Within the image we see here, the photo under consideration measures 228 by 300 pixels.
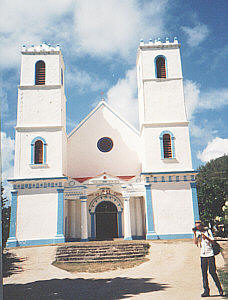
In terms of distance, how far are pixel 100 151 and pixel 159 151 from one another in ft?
15.3

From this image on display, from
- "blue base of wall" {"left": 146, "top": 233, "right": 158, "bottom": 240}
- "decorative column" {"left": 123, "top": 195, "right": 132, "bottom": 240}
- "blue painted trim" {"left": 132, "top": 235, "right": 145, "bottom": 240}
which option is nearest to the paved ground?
"blue base of wall" {"left": 146, "top": 233, "right": 158, "bottom": 240}

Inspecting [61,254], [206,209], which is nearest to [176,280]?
[61,254]

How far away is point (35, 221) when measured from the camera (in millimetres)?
18328

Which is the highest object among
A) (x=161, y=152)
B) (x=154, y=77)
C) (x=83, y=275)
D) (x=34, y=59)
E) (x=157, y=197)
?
(x=34, y=59)

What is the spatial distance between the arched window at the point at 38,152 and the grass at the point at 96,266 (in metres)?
8.00

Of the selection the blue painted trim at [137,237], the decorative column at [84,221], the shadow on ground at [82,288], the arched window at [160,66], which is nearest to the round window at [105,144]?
the decorative column at [84,221]

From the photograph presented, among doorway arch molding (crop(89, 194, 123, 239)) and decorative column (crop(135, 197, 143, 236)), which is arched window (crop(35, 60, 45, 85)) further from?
decorative column (crop(135, 197, 143, 236))

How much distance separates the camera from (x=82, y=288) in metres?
8.73

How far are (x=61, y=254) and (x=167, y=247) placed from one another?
A: 561 cm

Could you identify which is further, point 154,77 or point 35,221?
point 154,77

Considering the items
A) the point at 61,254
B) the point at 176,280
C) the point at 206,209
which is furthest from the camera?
the point at 206,209

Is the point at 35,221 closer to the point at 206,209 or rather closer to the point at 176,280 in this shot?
the point at 176,280

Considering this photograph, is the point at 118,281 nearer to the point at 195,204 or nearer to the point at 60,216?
the point at 60,216

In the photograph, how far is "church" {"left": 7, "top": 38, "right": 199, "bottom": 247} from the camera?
60.5ft
